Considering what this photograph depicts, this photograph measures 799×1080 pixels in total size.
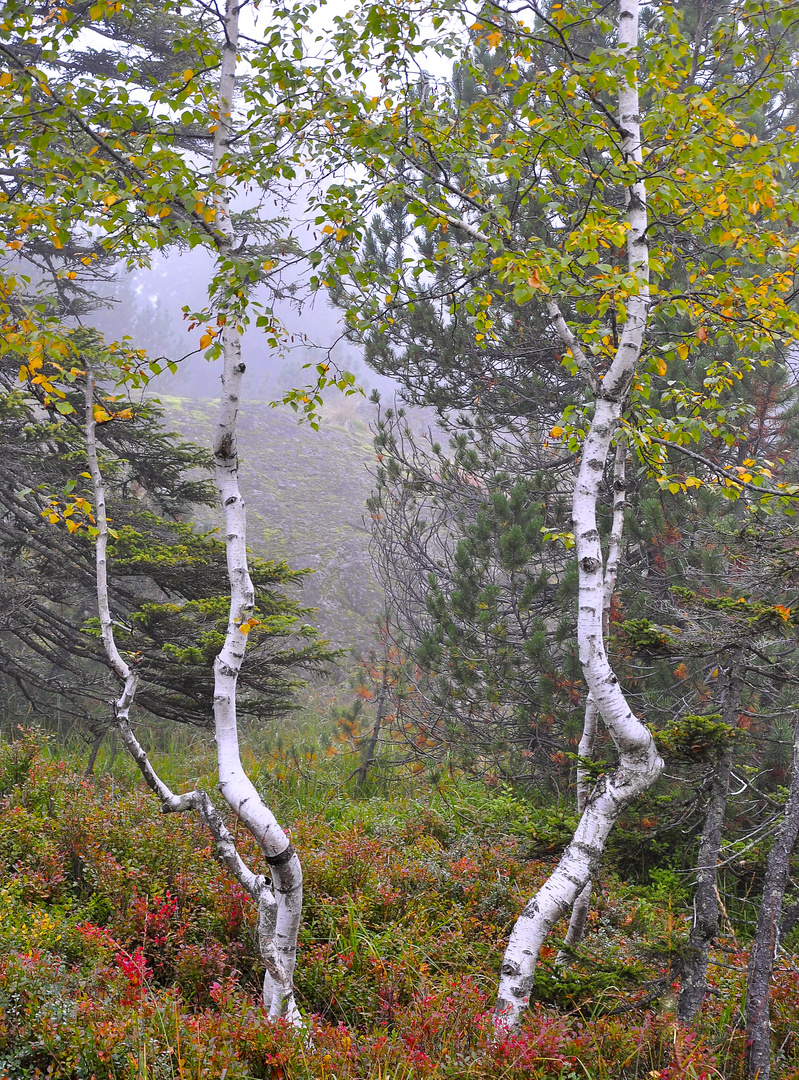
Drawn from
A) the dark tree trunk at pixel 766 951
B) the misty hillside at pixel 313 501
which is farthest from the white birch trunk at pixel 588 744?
the misty hillside at pixel 313 501

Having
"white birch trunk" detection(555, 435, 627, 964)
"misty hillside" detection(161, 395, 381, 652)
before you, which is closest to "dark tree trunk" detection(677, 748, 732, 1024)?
"white birch trunk" detection(555, 435, 627, 964)

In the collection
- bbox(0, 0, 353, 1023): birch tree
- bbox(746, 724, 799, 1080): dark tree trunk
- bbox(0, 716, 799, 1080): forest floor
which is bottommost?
bbox(0, 716, 799, 1080): forest floor

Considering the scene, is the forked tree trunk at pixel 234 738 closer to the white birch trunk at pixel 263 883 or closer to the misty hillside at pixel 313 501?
the white birch trunk at pixel 263 883

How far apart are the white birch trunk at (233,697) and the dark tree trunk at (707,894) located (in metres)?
1.71

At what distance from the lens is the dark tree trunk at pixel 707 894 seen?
2.85m

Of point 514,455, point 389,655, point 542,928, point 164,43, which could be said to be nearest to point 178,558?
point 389,655

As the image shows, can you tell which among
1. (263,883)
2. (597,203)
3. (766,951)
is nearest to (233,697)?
(263,883)

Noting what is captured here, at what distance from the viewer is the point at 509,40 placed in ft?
12.3

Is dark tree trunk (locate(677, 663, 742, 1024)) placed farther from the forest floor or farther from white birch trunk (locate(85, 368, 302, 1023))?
white birch trunk (locate(85, 368, 302, 1023))

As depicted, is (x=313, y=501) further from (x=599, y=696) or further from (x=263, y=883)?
(x=599, y=696)

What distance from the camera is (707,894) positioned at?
9.47 ft

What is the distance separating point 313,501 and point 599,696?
15552 millimetres

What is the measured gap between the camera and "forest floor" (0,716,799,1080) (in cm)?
264

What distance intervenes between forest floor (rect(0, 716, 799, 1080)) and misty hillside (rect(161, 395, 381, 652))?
8.33 meters
